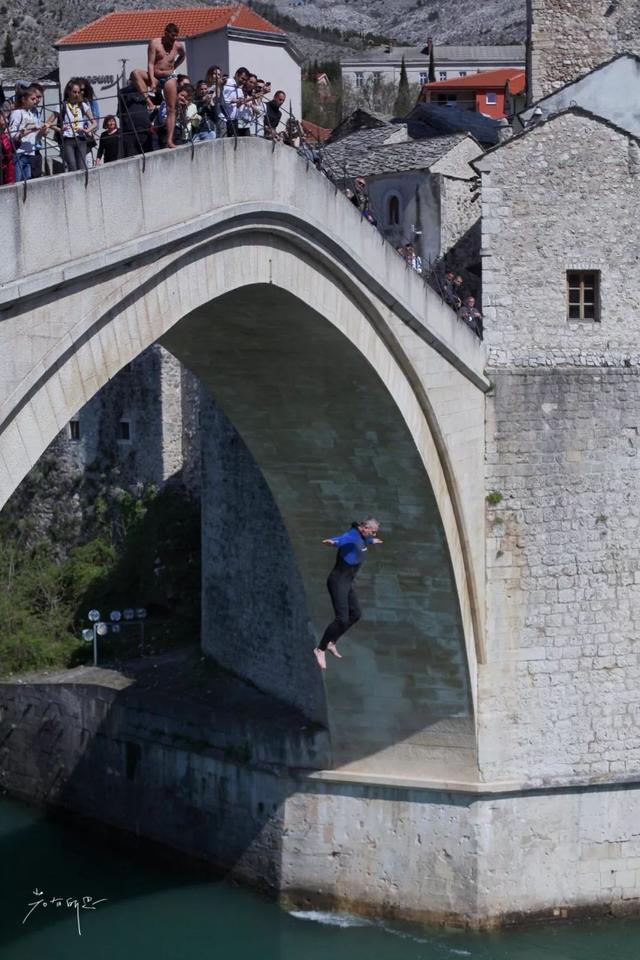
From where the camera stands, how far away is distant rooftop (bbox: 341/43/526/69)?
59219 millimetres

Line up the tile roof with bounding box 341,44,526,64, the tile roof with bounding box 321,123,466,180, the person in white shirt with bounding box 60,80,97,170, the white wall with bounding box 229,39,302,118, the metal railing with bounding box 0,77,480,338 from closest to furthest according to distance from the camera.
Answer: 1. the person in white shirt with bounding box 60,80,97,170
2. the metal railing with bounding box 0,77,480,338
3. the tile roof with bounding box 321,123,466,180
4. the white wall with bounding box 229,39,302,118
5. the tile roof with bounding box 341,44,526,64

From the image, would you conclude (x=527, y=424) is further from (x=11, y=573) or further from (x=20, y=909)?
(x=11, y=573)

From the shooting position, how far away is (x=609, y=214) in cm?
1658

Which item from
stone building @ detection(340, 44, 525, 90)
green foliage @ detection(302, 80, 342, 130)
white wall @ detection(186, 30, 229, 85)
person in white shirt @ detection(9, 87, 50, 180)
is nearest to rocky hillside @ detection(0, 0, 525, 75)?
stone building @ detection(340, 44, 525, 90)

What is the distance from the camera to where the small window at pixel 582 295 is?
54.7 ft

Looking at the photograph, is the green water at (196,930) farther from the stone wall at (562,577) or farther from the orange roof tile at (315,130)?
the orange roof tile at (315,130)

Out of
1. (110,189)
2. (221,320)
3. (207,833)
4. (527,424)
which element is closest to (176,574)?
(207,833)

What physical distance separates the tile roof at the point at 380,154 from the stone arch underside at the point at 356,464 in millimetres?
5509

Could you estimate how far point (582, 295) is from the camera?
16719mm

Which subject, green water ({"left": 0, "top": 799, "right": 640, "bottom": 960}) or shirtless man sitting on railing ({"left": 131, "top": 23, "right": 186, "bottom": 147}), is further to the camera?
green water ({"left": 0, "top": 799, "right": 640, "bottom": 960})

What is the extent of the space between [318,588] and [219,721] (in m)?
2.72

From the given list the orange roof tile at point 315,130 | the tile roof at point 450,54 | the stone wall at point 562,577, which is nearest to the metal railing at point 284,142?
the orange roof tile at point 315,130

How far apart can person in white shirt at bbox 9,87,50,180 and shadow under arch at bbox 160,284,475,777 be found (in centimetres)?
337

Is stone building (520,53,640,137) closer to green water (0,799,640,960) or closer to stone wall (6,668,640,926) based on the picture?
stone wall (6,668,640,926)
